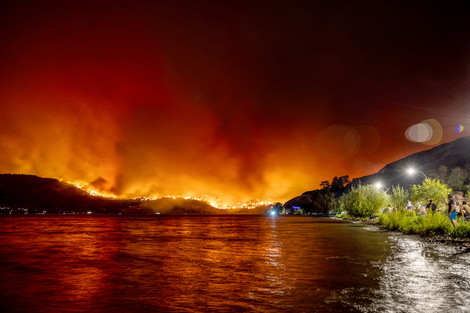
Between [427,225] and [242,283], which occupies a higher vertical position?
[427,225]

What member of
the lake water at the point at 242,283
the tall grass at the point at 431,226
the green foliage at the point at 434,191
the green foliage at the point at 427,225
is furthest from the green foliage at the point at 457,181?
the lake water at the point at 242,283

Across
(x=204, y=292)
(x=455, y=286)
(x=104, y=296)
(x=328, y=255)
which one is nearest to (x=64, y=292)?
(x=104, y=296)

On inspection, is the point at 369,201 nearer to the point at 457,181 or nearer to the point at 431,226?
the point at 431,226

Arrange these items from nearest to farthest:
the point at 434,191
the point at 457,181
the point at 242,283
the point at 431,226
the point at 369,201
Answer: the point at 242,283
the point at 431,226
the point at 434,191
the point at 369,201
the point at 457,181

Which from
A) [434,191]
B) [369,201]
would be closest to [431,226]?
[434,191]

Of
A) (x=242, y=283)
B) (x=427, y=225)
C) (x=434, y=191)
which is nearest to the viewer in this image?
(x=242, y=283)

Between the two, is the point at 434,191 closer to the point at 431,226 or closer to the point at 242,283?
the point at 431,226

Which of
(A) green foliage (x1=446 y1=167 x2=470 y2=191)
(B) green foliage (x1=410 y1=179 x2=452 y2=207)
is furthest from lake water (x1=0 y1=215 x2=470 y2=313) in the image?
(A) green foliage (x1=446 y1=167 x2=470 y2=191)

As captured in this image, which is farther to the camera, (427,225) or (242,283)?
(427,225)

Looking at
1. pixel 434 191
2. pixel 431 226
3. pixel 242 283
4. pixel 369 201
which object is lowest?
pixel 242 283

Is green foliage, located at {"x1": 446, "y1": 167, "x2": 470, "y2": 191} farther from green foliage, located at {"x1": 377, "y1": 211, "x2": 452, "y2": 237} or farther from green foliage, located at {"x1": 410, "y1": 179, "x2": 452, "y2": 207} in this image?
green foliage, located at {"x1": 377, "y1": 211, "x2": 452, "y2": 237}

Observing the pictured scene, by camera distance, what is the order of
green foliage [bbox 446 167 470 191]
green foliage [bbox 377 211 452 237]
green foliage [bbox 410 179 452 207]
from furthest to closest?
1. green foliage [bbox 446 167 470 191]
2. green foliage [bbox 410 179 452 207]
3. green foliage [bbox 377 211 452 237]

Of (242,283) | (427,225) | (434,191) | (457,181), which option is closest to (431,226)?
(427,225)

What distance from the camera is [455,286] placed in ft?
44.0
